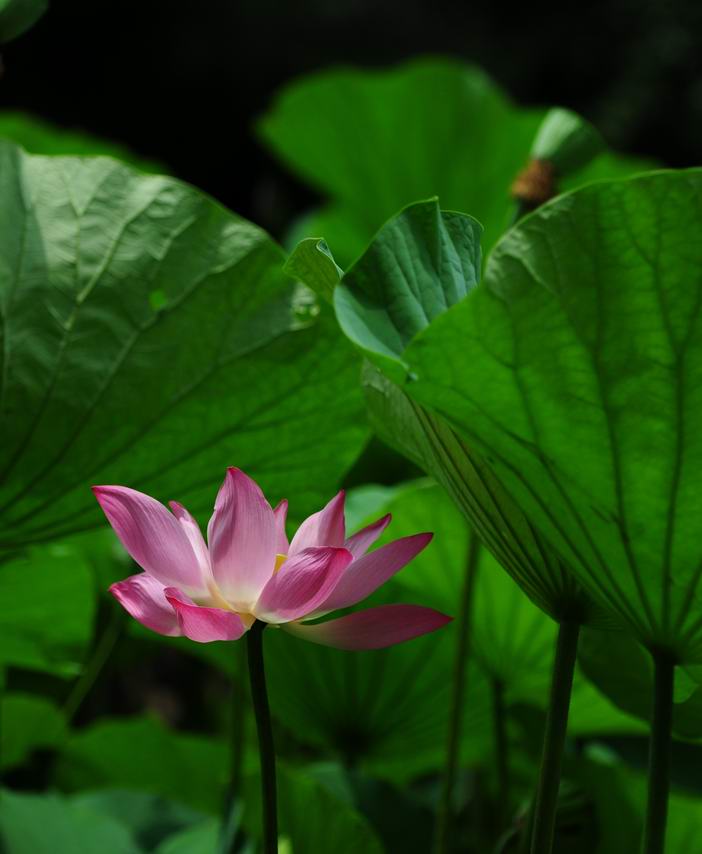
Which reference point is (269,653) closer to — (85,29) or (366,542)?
(366,542)

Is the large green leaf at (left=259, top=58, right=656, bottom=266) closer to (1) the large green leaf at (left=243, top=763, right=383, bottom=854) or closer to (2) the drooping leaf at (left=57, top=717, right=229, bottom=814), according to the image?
(2) the drooping leaf at (left=57, top=717, right=229, bottom=814)

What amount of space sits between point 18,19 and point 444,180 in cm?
98

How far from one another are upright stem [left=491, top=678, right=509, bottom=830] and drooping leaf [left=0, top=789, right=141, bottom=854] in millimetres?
220

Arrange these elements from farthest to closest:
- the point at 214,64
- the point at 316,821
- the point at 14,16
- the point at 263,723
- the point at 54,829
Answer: the point at 214,64 < the point at 54,829 < the point at 316,821 < the point at 14,16 < the point at 263,723

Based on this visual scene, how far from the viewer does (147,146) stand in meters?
3.57

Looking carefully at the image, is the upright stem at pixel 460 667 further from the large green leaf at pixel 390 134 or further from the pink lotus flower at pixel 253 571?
the large green leaf at pixel 390 134

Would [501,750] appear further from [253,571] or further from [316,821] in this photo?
[253,571]

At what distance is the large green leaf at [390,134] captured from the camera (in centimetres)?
135

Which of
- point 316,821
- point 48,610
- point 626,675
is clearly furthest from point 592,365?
point 48,610

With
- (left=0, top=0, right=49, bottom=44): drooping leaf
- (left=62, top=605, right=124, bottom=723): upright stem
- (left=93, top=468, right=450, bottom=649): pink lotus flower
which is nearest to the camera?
(left=93, top=468, right=450, bottom=649): pink lotus flower

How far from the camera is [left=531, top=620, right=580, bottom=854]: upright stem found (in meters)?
0.30

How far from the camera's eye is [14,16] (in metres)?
0.41

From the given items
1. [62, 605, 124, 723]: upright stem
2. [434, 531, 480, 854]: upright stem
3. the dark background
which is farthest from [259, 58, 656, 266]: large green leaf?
the dark background

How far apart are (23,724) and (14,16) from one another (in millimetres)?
409
